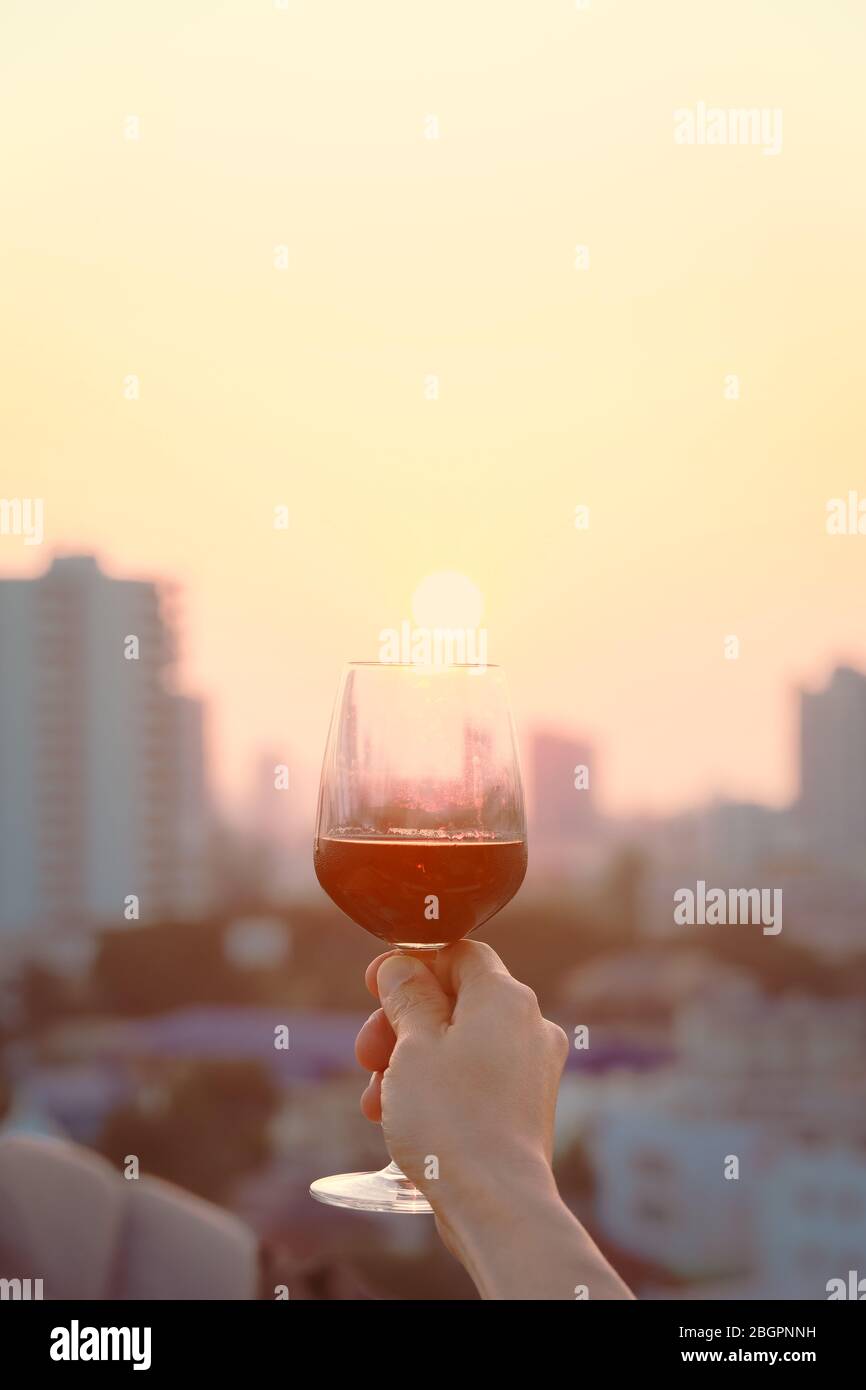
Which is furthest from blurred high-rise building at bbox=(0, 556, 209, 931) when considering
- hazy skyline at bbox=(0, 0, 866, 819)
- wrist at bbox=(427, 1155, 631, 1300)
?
wrist at bbox=(427, 1155, 631, 1300)

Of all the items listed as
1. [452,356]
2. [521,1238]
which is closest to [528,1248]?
[521,1238]

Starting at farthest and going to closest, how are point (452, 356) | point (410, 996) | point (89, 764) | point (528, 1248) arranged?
point (89, 764) < point (452, 356) < point (410, 996) < point (528, 1248)

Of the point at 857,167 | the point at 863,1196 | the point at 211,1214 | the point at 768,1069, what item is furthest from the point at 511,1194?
the point at 768,1069

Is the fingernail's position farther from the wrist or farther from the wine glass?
the wrist

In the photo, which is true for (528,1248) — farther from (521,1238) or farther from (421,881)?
(421,881)

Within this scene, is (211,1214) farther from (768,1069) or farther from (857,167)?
(768,1069)

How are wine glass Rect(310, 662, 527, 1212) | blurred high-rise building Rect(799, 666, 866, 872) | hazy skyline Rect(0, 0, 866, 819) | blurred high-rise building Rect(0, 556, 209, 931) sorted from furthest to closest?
blurred high-rise building Rect(0, 556, 209, 931), blurred high-rise building Rect(799, 666, 866, 872), hazy skyline Rect(0, 0, 866, 819), wine glass Rect(310, 662, 527, 1212)
